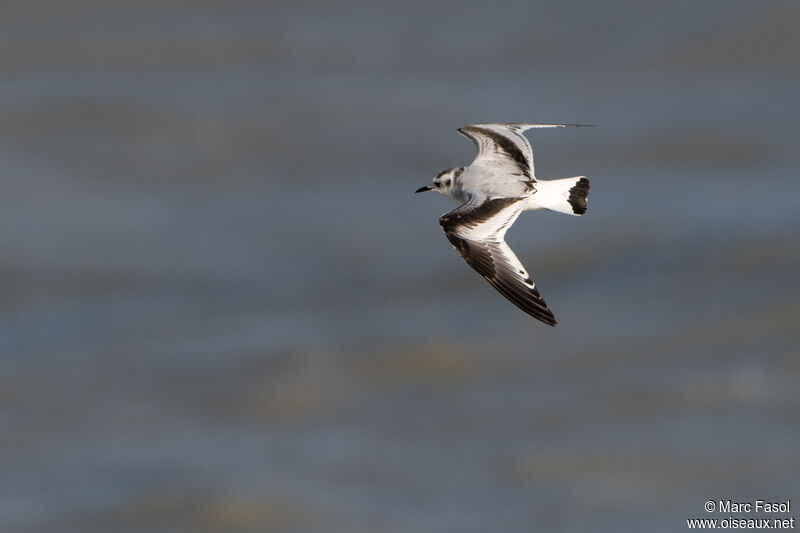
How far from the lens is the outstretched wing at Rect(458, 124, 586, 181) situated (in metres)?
11.8

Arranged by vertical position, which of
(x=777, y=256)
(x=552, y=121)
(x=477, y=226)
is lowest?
(x=477, y=226)

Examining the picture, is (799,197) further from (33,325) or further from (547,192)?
(33,325)

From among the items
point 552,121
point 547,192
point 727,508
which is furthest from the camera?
point 552,121

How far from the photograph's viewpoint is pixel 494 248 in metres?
10.5

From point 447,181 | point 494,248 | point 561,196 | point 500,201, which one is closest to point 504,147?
point 447,181

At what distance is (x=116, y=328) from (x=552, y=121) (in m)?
4.81

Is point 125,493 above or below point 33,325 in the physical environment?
below

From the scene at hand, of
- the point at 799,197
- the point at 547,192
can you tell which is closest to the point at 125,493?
the point at 547,192

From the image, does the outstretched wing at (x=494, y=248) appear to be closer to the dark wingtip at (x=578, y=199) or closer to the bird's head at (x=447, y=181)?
the dark wingtip at (x=578, y=199)

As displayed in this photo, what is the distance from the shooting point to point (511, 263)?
10406 millimetres

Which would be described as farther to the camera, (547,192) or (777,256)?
(777,256)

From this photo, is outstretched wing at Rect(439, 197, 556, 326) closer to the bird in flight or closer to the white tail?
the bird in flight

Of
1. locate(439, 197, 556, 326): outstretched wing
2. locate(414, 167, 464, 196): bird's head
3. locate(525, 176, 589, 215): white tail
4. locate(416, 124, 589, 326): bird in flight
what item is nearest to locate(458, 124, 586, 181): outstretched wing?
locate(416, 124, 589, 326): bird in flight

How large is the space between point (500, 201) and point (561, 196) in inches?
21.4
